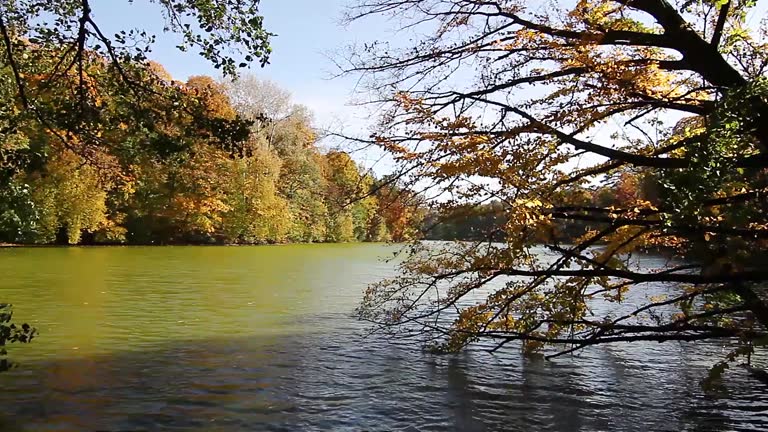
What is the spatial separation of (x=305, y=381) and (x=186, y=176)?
3040 cm

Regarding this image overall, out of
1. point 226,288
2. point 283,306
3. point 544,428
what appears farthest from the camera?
point 226,288

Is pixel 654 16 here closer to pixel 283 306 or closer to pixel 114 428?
pixel 114 428

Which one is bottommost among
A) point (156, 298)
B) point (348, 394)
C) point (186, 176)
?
point (348, 394)

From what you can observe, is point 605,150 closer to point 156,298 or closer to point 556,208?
point 556,208

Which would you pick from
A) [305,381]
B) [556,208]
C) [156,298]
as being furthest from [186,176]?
[556,208]

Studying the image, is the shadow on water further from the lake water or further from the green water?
the green water

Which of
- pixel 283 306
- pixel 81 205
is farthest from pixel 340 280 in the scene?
pixel 81 205

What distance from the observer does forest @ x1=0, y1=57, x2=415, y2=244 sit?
5.50 m

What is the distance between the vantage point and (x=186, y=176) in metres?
35.6

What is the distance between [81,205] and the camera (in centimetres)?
3150

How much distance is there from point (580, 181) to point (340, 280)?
14.0m

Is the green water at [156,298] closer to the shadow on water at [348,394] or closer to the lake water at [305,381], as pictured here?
the lake water at [305,381]

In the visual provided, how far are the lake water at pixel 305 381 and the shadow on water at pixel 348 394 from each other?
20mm

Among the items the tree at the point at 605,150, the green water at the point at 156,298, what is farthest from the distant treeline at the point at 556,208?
the green water at the point at 156,298
